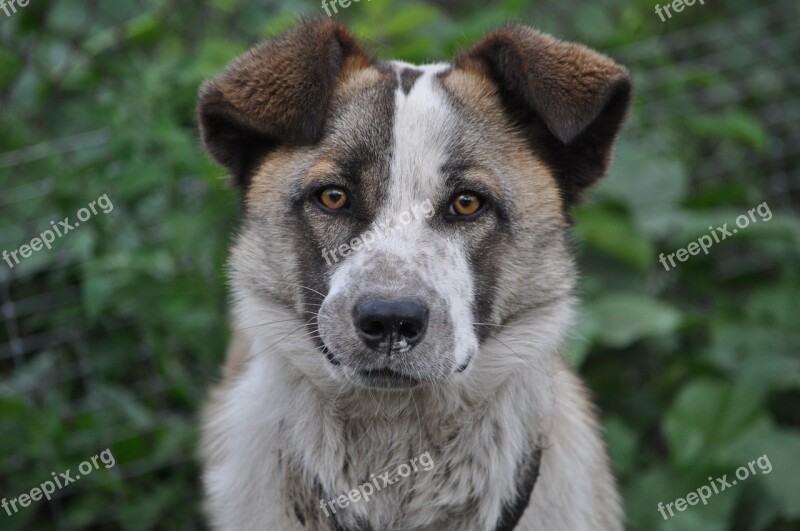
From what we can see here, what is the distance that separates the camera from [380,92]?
3330mm

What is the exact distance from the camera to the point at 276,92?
3225mm

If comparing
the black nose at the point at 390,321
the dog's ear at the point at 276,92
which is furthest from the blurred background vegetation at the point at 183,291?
the black nose at the point at 390,321

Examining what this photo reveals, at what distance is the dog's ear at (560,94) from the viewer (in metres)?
3.23

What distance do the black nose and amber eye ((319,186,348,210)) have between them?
16.7 inches

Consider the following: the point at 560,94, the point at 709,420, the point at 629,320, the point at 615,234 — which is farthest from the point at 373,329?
the point at 615,234

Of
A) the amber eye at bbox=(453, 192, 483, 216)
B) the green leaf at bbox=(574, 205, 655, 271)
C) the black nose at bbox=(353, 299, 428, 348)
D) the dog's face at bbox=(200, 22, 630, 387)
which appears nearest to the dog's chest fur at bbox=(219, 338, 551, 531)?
the dog's face at bbox=(200, 22, 630, 387)

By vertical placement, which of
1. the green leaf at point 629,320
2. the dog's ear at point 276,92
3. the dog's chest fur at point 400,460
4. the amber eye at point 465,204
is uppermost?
the dog's ear at point 276,92

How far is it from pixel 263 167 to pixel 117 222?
1783 millimetres

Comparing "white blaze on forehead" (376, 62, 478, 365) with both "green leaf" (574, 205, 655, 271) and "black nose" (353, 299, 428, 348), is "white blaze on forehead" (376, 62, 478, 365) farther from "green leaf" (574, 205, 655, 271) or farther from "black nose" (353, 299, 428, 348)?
"green leaf" (574, 205, 655, 271)

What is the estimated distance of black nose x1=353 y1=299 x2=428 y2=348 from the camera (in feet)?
9.41

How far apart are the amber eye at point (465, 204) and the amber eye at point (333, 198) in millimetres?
340

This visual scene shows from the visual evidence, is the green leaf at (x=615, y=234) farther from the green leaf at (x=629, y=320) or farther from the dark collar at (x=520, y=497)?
the dark collar at (x=520, y=497)

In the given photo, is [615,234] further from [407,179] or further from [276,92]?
[276,92]

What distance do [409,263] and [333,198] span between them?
14.6 inches
